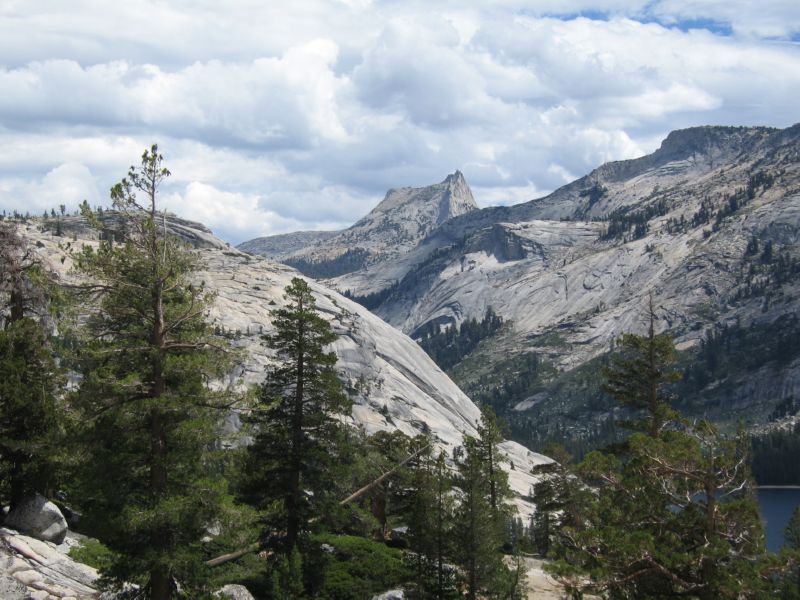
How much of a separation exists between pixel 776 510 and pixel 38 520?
18357 centimetres

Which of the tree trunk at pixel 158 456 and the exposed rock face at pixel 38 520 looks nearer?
the tree trunk at pixel 158 456

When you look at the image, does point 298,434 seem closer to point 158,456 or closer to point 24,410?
point 24,410

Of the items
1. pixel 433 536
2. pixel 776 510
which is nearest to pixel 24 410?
pixel 433 536

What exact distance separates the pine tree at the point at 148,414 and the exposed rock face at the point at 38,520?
6.38 m

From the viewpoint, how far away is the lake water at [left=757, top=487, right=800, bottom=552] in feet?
491

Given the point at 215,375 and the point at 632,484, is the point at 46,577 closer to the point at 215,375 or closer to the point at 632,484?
the point at 215,375

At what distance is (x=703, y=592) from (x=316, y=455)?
1829cm

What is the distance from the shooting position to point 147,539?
2381 centimetres

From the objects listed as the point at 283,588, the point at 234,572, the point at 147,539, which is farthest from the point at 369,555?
the point at 147,539

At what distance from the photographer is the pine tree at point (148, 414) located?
76.0 feet

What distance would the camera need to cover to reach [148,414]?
23.8m

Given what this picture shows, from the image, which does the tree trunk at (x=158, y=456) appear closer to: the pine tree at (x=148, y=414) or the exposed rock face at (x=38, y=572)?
the pine tree at (x=148, y=414)

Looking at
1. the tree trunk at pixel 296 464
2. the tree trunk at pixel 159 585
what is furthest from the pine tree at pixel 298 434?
the tree trunk at pixel 159 585

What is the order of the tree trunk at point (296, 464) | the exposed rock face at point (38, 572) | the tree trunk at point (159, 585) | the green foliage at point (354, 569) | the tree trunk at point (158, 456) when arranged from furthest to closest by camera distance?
1. the green foliage at point (354, 569)
2. the tree trunk at point (296, 464)
3. the exposed rock face at point (38, 572)
4. the tree trunk at point (158, 456)
5. the tree trunk at point (159, 585)
